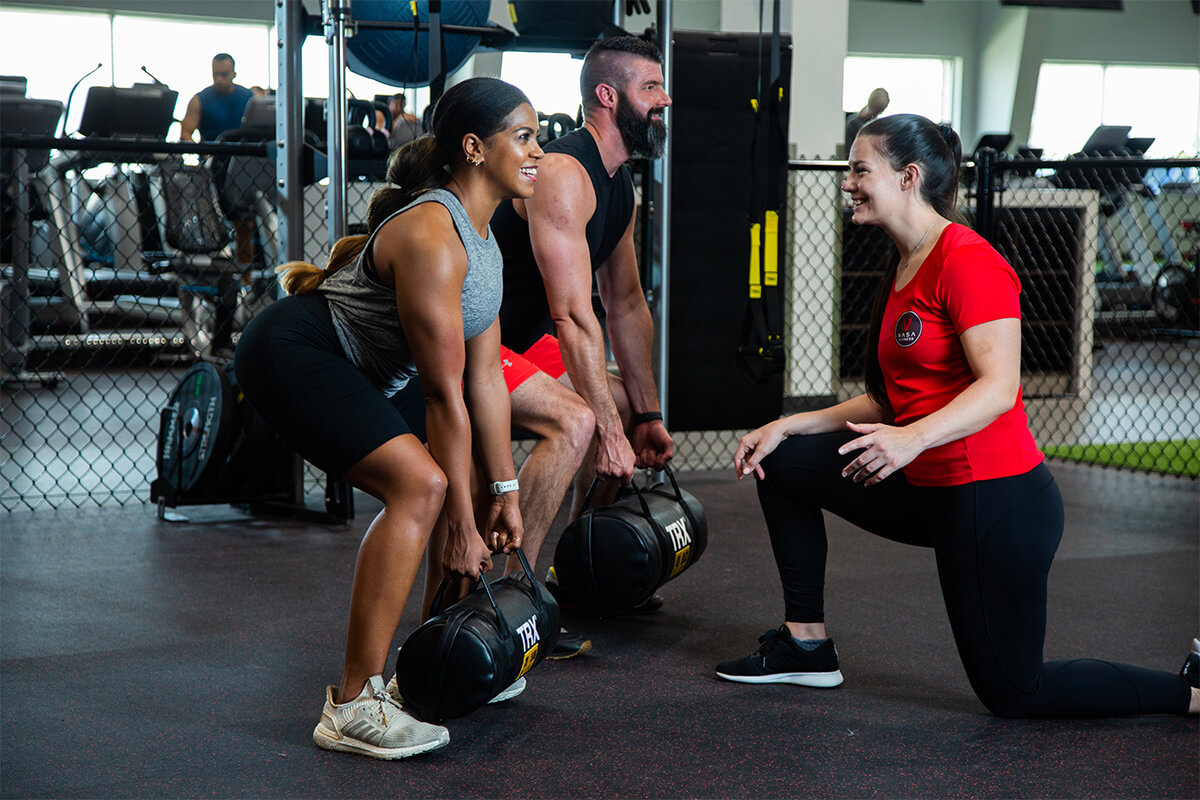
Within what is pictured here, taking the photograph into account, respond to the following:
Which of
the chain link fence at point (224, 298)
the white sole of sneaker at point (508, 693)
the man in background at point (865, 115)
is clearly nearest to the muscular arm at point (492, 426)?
the white sole of sneaker at point (508, 693)

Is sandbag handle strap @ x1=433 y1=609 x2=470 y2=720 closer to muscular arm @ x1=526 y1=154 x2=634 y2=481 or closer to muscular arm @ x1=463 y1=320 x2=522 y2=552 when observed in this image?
muscular arm @ x1=463 y1=320 x2=522 y2=552

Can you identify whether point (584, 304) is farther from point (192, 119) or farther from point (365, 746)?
point (192, 119)

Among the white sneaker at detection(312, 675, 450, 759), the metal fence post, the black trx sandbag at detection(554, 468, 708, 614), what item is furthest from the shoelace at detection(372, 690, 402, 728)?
the metal fence post

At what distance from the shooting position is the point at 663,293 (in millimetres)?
3992

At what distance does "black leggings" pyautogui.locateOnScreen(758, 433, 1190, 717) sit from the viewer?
6.64 ft

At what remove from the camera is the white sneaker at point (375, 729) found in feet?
6.39

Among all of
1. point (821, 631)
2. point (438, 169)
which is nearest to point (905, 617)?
point (821, 631)

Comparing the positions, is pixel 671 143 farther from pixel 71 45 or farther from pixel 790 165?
pixel 71 45

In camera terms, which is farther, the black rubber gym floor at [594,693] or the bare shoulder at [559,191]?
the bare shoulder at [559,191]

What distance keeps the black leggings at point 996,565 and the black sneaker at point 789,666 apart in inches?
11.2

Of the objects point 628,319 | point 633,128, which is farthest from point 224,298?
point 633,128

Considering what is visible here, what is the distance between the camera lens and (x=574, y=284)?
2502 mm

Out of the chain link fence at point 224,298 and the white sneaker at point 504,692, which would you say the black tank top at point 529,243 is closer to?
the white sneaker at point 504,692

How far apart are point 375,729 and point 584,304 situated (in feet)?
3.35
